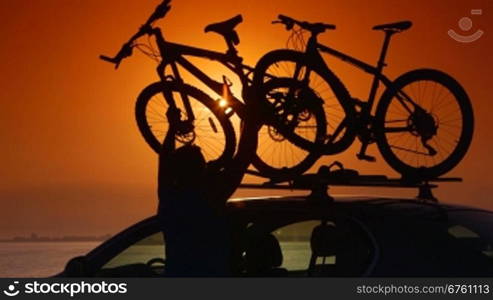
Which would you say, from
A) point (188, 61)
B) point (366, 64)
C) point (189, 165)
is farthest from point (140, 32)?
point (189, 165)

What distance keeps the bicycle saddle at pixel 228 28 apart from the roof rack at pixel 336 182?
2.90m

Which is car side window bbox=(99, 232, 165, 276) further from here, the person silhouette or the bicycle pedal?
the bicycle pedal

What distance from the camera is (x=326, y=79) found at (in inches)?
344

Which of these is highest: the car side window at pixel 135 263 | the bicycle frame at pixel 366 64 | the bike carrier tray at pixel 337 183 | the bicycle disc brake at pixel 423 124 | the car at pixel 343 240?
the bicycle frame at pixel 366 64

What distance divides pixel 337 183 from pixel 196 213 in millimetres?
915

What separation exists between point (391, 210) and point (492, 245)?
62cm

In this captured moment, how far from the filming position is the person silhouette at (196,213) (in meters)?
5.95

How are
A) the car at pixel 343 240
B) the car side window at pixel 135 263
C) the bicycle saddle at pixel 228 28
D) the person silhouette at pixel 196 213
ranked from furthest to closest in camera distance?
the bicycle saddle at pixel 228 28
the car side window at pixel 135 263
the person silhouette at pixel 196 213
the car at pixel 343 240

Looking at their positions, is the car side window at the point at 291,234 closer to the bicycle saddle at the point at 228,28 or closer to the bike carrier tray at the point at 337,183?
the bike carrier tray at the point at 337,183

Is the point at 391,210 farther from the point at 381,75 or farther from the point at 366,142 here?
the point at 381,75

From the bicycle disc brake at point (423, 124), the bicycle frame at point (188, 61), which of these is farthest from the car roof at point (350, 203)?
the bicycle frame at point (188, 61)

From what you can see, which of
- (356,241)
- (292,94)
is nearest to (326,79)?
(292,94)

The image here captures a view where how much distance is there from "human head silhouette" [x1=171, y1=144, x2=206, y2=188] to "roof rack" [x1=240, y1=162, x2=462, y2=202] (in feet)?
1.68

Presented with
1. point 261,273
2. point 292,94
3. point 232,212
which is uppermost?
point 292,94
